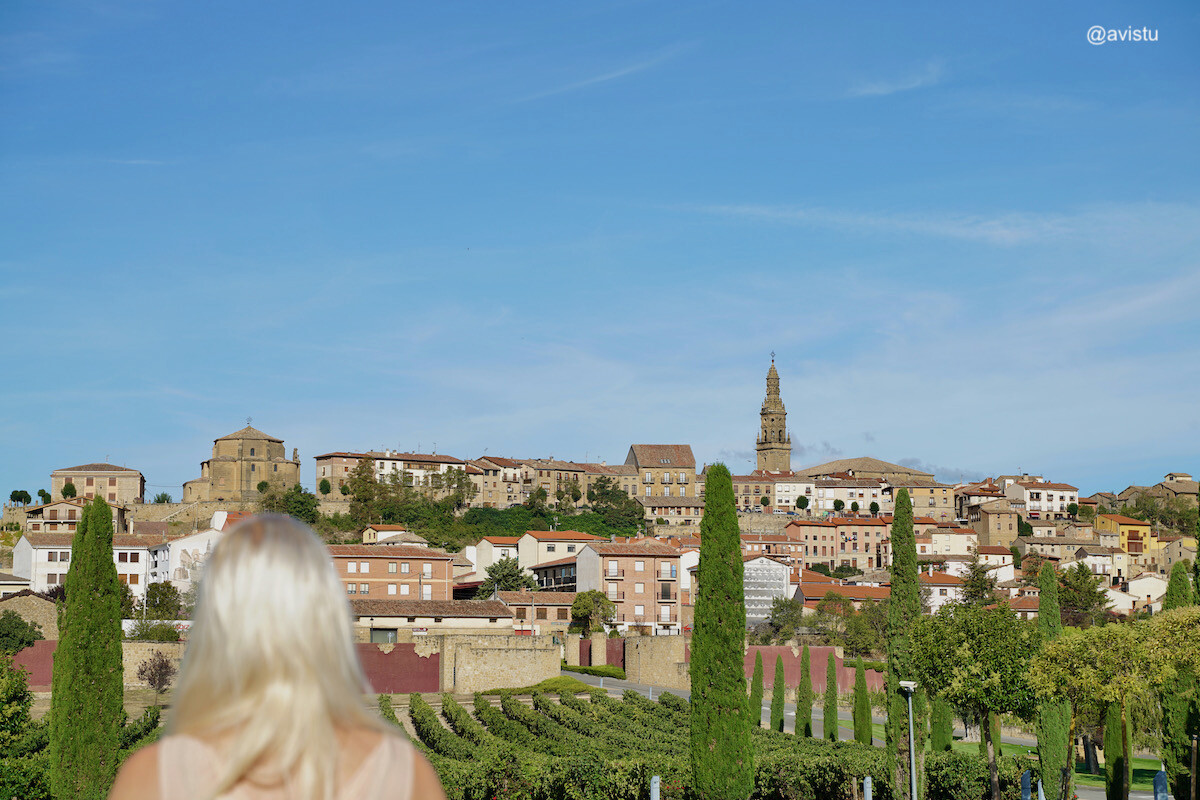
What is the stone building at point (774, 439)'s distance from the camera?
173500mm

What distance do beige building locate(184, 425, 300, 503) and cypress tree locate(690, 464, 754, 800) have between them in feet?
320

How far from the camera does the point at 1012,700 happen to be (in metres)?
26.5

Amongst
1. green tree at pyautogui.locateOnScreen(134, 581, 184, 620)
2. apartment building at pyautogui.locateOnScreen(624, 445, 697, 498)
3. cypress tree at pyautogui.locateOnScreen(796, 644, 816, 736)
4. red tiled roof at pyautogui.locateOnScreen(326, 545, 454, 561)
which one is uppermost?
apartment building at pyautogui.locateOnScreen(624, 445, 697, 498)

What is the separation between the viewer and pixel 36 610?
50.5m

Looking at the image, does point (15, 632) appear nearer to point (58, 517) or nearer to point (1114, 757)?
point (1114, 757)

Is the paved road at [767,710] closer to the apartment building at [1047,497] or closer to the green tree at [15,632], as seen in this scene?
the green tree at [15,632]

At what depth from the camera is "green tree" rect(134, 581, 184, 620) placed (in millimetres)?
59188

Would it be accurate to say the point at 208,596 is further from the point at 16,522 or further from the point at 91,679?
the point at 16,522

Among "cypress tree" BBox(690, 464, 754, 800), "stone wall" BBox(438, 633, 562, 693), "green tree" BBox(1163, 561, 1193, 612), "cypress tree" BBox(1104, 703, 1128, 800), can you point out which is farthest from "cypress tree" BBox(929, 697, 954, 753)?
"stone wall" BBox(438, 633, 562, 693)

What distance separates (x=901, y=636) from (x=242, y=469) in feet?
316

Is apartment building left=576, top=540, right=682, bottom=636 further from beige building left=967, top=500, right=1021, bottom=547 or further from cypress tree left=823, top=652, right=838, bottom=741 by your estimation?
beige building left=967, top=500, right=1021, bottom=547

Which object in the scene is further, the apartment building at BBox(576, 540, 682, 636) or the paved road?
the apartment building at BBox(576, 540, 682, 636)

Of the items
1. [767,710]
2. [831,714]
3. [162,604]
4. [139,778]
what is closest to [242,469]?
[162,604]

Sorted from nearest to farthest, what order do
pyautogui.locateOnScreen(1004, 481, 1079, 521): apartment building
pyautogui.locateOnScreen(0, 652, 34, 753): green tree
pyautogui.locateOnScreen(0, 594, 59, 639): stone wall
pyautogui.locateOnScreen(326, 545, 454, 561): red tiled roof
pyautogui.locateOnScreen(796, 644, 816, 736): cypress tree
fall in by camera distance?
pyautogui.locateOnScreen(0, 652, 34, 753): green tree, pyautogui.locateOnScreen(796, 644, 816, 736): cypress tree, pyautogui.locateOnScreen(0, 594, 59, 639): stone wall, pyautogui.locateOnScreen(326, 545, 454, 561): red tiled roof, pyautogui.locateOnScreen(1004, 481, 1079, 521): apartment building
